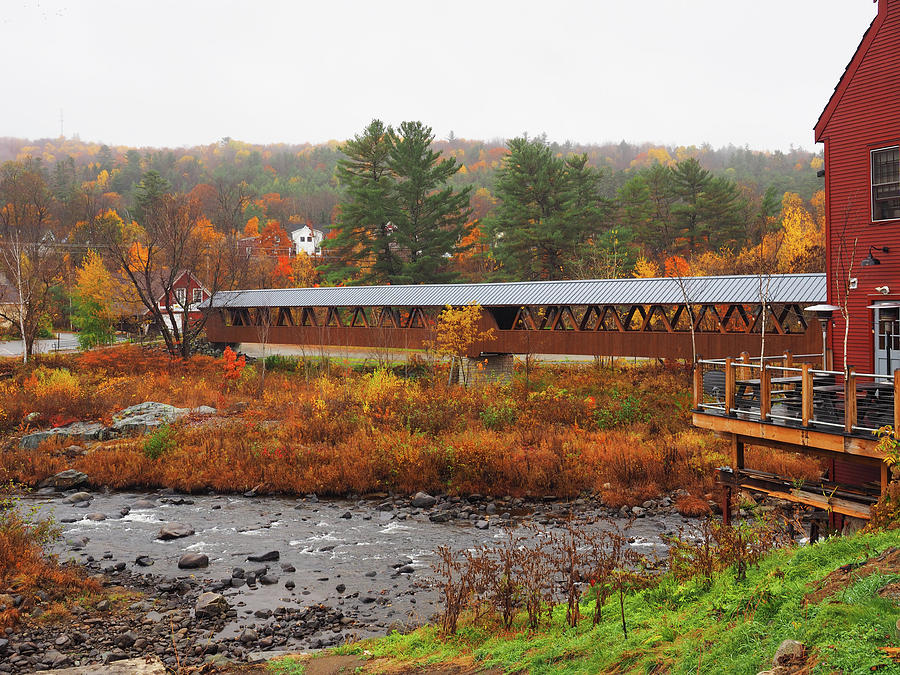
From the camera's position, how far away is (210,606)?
866cm

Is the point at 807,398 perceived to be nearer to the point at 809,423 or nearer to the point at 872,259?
the point at 809,423

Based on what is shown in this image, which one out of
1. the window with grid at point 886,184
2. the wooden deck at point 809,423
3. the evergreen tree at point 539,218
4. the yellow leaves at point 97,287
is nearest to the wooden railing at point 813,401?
the wooden deck at point 809,423

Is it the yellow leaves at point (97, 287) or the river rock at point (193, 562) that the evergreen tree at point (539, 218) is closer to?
the yellow leaves at point (97, 287)

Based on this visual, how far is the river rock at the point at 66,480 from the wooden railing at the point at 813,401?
13258 mm

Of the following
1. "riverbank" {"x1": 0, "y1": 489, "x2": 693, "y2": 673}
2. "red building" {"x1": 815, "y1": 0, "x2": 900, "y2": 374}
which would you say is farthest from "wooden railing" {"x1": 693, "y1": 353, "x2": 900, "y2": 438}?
"riverbank" {"x1": 0, "y1": 489, "x2": 693, "y2": 673}

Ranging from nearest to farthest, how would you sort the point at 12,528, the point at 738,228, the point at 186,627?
the point at 186,627 < the point at 12,528 < the point at 738,228

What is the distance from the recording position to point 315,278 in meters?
51.7

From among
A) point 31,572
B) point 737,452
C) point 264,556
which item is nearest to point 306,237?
point 264,556

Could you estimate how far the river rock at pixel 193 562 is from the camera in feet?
34.7

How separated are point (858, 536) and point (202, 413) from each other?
18.8 meters

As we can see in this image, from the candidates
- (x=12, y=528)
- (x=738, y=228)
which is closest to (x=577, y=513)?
(x=12, y=528)

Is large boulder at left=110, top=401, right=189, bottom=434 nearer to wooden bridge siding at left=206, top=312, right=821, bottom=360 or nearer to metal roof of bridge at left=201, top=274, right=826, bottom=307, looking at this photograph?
wooden bridge siding at left=206, top=312, right=821, bottom=360

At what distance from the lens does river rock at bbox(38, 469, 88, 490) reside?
15.6m

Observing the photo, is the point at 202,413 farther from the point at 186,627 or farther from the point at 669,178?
the point at 669,178
